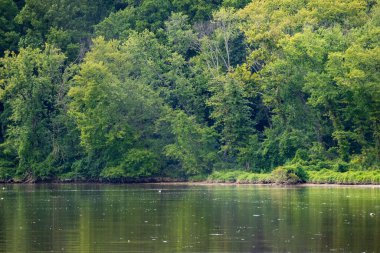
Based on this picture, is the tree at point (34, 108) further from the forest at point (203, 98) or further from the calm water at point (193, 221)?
the calm water at point (193, 221)

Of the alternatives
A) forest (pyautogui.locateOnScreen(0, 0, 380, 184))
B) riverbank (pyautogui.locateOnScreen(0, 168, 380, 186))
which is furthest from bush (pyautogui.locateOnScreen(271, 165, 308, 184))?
forest (pyautogui.locateOnScreen(0, 0, 380, 184))

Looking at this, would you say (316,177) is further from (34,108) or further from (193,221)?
(193,221)

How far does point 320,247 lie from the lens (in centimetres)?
3409

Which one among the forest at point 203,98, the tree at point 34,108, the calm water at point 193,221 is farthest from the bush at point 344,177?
the tree at point 34,108

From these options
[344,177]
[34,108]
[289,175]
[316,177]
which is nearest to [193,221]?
[289,175]

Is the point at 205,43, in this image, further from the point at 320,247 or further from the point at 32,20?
the point at 320,247

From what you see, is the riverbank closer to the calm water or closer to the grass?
the grass

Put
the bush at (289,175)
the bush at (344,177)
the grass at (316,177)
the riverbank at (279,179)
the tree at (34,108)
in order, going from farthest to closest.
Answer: the tree at (34,108) → the bush at (289,175) → the riverbank at (279,179) → the grass at (316,177) → the bush at (344,177)

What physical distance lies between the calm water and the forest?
528 inches

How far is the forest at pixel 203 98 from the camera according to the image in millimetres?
78000

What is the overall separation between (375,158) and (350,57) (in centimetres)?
767

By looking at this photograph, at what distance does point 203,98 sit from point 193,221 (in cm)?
4308

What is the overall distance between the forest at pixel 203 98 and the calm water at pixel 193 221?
13.4 meters

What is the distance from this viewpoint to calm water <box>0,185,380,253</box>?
35125 mm
